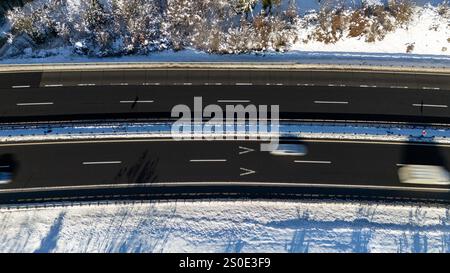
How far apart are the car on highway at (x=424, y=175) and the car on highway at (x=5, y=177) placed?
2941 cm

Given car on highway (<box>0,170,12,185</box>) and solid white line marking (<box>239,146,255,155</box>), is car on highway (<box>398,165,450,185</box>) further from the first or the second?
car on highway (<box>0,170,12,185</box>)

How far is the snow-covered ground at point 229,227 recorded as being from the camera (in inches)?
1193

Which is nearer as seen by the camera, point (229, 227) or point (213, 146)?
point (229, 227)

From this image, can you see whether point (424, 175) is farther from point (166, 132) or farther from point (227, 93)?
point (166, 132)

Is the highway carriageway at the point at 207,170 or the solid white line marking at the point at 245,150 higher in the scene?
the solid white line marking at the point at 245,150

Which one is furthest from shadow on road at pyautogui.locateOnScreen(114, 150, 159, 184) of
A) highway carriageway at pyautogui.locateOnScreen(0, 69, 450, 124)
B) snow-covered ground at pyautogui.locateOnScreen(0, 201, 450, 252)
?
highway carriageway at pyautogui.locateOnScreen(0, 69, 450, 124)

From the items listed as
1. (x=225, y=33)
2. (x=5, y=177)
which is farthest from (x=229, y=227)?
(x=225, y=33)

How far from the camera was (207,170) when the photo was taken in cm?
3294

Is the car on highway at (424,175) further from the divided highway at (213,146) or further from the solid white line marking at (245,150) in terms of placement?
the solid white line marking at (245,150)

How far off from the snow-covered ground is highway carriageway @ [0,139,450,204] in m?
0.92

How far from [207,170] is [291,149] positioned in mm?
6757

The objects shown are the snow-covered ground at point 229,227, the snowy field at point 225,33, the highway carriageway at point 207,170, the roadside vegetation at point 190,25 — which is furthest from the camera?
the roadside vegetation at point 190,25

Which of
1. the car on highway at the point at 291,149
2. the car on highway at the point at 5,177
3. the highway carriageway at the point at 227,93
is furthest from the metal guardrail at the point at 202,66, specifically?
the car on highway at the point at 5,177

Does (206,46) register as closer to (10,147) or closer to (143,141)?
(143,141)
